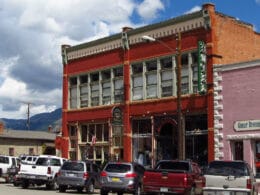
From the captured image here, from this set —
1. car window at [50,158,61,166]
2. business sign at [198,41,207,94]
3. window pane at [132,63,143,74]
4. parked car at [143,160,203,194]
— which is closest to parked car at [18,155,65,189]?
car window at [50,158,61,166]

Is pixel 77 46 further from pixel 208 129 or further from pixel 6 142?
pixel 6 142

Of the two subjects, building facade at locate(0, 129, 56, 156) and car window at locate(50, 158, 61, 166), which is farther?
building facade at locate(0, 129, 56, 156)

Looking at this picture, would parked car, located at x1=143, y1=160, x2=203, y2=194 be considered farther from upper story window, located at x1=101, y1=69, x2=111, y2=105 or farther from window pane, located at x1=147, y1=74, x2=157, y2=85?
upper story window, located at x1=101, y1=69, x2=111, y2=105

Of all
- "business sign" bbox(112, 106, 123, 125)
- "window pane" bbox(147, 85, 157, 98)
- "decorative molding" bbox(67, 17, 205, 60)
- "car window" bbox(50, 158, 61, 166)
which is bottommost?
"car window" bbox(50, 158, 61, 166)

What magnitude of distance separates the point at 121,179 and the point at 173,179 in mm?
3678

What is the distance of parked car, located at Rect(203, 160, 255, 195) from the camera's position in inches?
829

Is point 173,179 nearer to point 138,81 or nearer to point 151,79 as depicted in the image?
point 151,79

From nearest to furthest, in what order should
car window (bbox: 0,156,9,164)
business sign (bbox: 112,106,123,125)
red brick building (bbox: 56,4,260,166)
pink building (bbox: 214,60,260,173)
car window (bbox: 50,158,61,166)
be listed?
→ pink building (bbox: 214,60,260,173)
car window (bbox: 50,158,61,166)
red brick building (bbox: 56,4,260,166)
business sign (bbox: 112,106,123,125)
car window (bbox: 0,156,9,164)

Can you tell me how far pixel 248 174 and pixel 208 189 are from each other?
1554 millimetres

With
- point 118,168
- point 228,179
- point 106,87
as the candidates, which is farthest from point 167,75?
point 228,179

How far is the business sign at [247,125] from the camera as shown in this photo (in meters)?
30.6

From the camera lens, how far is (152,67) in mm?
37656

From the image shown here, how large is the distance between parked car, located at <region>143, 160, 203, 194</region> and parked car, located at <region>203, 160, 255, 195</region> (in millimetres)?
1705

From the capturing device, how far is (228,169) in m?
21.6
